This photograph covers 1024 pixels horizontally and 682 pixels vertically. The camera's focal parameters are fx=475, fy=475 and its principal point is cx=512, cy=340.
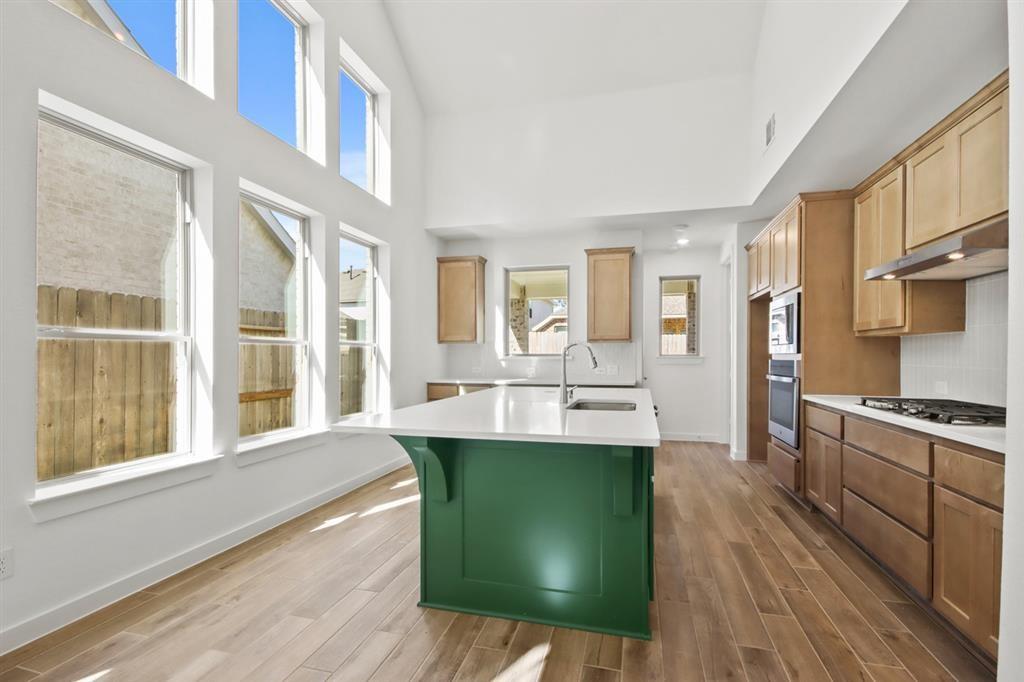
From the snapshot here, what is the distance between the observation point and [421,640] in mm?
1922

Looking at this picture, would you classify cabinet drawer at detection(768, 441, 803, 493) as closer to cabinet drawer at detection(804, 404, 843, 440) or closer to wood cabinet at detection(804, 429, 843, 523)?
wood cabinet at detection(804, 429, 843, 523)

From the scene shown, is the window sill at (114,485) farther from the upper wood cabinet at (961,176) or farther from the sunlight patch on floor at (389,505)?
the upper wood cabinet at (961,176)

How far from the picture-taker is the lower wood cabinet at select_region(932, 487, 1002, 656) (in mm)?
1708

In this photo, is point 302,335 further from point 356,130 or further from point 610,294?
point 610,294

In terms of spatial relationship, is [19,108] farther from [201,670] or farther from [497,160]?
[497,160]

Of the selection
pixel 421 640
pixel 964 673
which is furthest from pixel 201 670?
pixel 964 673

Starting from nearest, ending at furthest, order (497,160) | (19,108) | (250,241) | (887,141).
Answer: (19,108) → (887,141) → (250,241) → (497,160)

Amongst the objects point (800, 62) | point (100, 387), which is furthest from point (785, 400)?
point (100, 387)

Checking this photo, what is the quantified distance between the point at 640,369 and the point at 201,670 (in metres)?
4.72

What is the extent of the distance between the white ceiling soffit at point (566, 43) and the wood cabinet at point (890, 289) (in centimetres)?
208

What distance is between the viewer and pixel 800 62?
302 centimetres

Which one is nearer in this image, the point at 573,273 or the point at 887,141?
the point at 887,141

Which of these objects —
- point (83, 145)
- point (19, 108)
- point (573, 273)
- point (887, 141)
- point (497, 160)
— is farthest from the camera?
point (573, 273)

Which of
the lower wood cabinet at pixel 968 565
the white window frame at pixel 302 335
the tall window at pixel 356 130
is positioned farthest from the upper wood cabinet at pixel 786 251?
the white window frame at pixel 302 335
